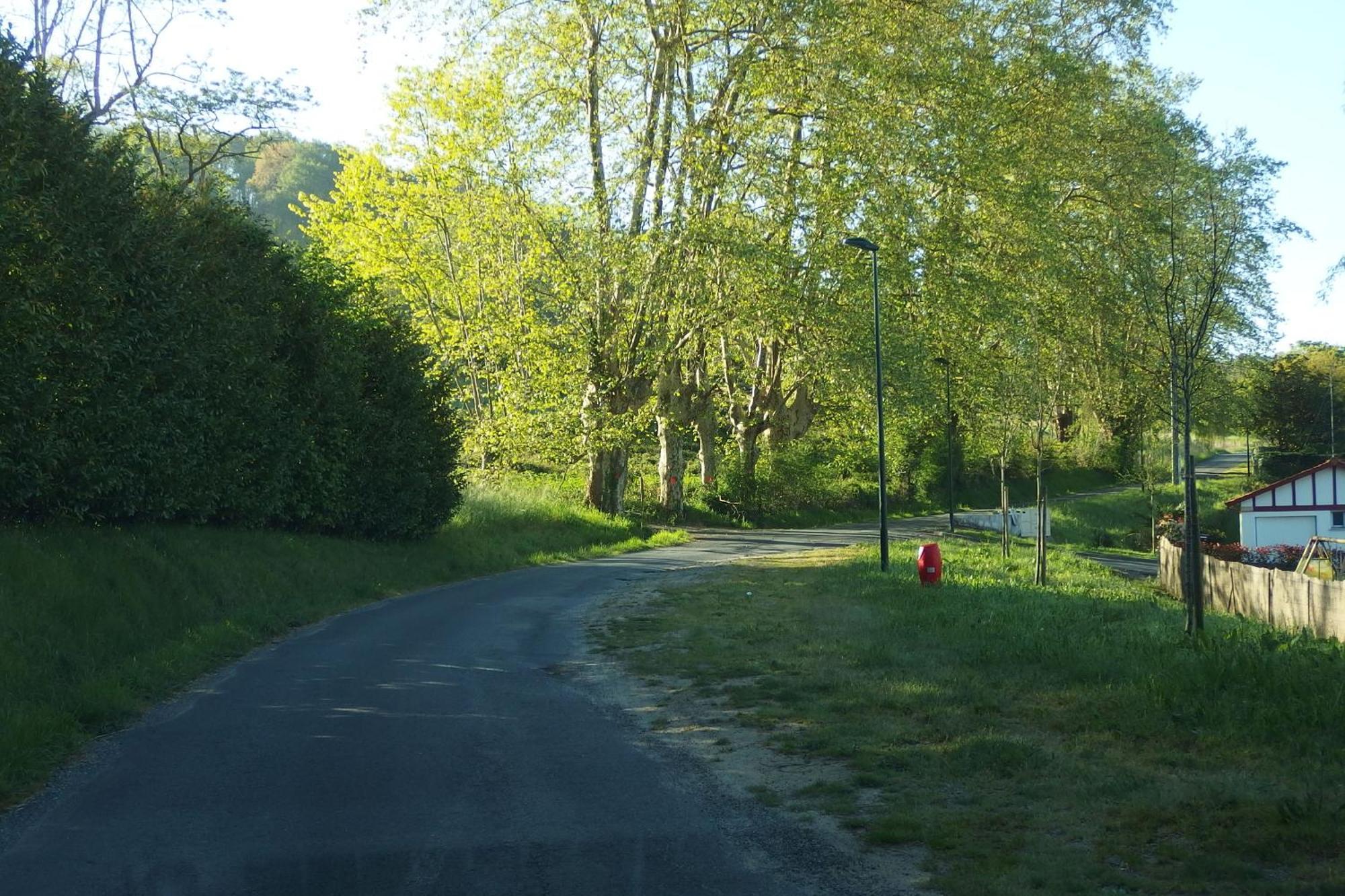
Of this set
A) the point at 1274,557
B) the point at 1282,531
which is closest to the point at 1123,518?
the point at 1282,531

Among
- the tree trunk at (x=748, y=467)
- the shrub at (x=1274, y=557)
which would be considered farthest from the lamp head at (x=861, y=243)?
the tree trunk at (x=748, y=467)

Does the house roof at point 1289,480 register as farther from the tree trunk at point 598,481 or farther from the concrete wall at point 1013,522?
the tree trunk at point 598,481

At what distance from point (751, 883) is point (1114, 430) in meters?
58.0

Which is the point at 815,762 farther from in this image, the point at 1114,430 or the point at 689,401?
the point at 1114,430

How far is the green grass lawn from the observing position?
568cm

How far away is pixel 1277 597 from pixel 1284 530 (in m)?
29.0

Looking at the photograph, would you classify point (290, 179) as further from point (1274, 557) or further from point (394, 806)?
point (394, 806)

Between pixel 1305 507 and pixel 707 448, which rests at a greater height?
pixel 707 448

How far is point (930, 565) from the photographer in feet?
62.2

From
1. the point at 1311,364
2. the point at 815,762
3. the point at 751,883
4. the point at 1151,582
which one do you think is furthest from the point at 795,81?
the point at 1311,364

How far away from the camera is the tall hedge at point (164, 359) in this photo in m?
12.3

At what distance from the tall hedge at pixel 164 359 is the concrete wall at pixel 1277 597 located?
1469 centimetres

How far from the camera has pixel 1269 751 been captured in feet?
23.5

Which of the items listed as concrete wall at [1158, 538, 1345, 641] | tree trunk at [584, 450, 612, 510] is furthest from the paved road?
concrete wall at [1158, 538, 1345, 641]
